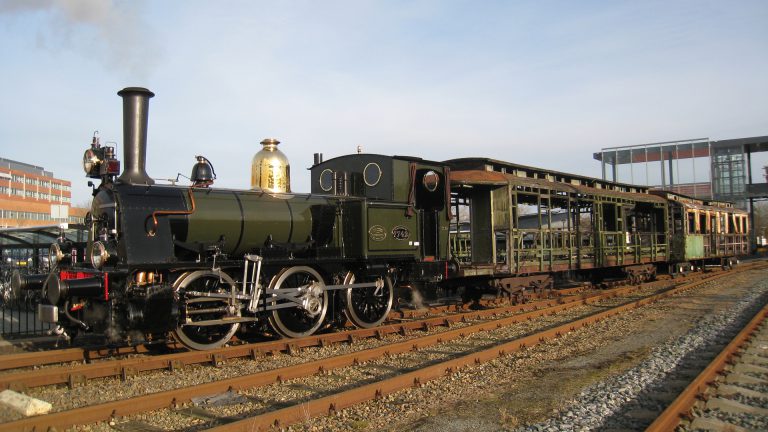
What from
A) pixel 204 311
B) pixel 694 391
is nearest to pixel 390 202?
pixel 204 311

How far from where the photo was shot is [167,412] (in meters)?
5.48

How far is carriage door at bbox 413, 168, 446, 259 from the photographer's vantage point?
35.5 feet

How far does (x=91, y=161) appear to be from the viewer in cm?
802

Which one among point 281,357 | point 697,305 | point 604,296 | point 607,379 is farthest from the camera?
point 604,296

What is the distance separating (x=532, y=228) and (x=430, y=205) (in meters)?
5.32

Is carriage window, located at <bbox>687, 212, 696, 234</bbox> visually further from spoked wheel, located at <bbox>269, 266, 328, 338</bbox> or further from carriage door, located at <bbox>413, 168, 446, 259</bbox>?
spoked wheel, located at <bbox>269, 266, 328, 338</bbox>

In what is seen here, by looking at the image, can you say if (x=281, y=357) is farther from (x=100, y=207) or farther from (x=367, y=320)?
(x=100, y=207)

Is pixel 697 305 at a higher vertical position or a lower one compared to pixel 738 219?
lower

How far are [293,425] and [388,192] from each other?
5685 millimetres

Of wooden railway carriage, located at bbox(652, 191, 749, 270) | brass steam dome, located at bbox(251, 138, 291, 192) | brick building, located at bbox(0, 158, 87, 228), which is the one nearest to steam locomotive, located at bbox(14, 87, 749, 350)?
brass steam dome, located at bbox(251, 138, 291, 192)

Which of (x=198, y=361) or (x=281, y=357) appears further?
(x=281, y=357)

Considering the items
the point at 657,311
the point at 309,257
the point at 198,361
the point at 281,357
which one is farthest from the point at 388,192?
the point at 657,311

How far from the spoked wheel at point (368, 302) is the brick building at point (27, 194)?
54477 mm

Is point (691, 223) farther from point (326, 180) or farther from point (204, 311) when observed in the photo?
point (204, 311)
